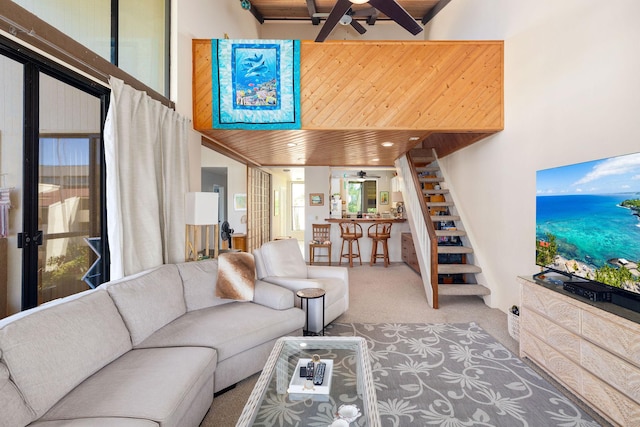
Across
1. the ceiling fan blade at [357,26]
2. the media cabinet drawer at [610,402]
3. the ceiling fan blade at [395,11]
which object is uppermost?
the ceiling fan blade at [357,26]

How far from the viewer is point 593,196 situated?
2094mm

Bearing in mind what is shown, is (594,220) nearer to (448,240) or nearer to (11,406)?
(448,240)

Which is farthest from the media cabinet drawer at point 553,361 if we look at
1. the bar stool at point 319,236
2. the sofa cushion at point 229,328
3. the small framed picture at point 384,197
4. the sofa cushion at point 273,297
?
the small framed picture at point 384,197

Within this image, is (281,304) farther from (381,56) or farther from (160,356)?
(381,56)

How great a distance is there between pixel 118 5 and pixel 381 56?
2.66 meters

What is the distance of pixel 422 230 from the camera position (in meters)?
4.46

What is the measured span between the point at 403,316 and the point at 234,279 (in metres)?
2.15

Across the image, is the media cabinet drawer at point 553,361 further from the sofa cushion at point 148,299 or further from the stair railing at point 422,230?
the sofa cushion at point 148,299

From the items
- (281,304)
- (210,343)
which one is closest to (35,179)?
(210,343)

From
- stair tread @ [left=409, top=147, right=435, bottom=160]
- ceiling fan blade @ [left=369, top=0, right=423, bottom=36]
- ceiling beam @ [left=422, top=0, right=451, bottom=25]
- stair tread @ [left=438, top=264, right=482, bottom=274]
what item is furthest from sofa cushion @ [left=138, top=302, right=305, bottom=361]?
ceiling beam @ [left=422, top=0, right=451, bottom=25]

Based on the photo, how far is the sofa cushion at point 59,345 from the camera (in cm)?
128

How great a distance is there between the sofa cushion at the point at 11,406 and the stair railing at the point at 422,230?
12.6ft

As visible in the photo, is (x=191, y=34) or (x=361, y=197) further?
(x=361, y=197)

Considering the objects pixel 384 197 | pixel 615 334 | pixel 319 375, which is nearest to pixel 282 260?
pixel 319 375
